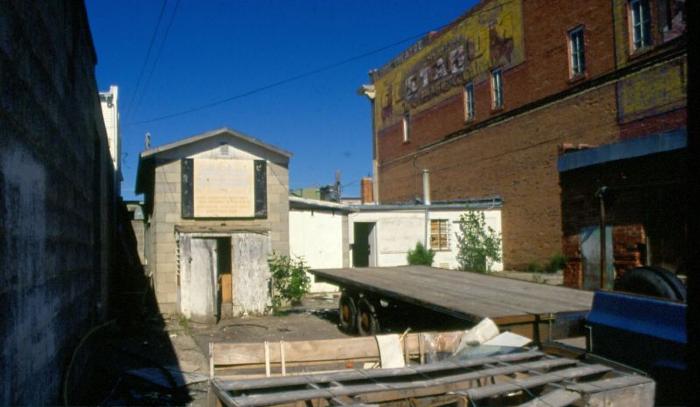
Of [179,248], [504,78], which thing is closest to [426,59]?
[504,78]

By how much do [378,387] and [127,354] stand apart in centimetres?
525

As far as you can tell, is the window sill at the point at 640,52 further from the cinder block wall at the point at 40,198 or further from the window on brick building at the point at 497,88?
the cinder block wall at the point at 40,198

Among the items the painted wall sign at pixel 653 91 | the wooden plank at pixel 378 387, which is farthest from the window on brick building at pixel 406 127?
the wooden plank at pixel 378 387

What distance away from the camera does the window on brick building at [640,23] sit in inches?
692

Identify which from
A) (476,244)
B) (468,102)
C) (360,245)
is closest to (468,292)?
(476,244)

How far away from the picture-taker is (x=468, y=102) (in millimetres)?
26078

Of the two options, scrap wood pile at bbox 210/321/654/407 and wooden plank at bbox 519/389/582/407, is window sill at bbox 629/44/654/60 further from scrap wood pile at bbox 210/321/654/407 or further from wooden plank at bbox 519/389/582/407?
wooden plank at bbox 519/389/582/407

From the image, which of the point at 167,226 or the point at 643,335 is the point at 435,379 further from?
the point at 167,226

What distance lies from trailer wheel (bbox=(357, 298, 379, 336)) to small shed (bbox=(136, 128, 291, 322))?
4763 mm

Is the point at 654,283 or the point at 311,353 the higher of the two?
the point at 654,283

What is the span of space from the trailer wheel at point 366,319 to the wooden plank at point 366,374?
547cm

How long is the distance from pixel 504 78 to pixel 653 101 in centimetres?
738

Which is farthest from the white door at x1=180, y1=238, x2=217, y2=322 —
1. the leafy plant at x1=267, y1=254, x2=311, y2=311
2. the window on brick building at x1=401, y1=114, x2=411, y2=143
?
the window on brick building at x1=401, y1=114, x2=411, y2=143

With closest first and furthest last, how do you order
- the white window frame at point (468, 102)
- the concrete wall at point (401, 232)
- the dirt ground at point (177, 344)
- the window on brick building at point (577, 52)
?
the dirt ground at point (177, 344) < the window on brick building at point (577, 52) < the concrete wall at point (401, 232) < the white window frame at point (468, 102)
